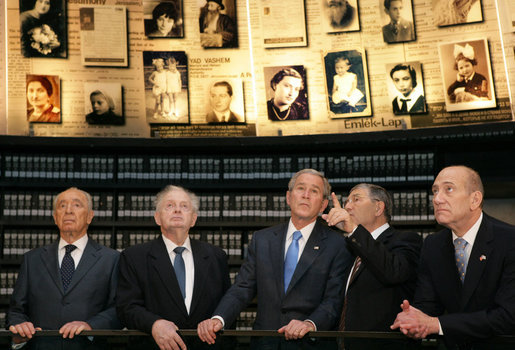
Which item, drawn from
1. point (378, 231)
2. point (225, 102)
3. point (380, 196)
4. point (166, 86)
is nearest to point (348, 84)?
point (225, 102)

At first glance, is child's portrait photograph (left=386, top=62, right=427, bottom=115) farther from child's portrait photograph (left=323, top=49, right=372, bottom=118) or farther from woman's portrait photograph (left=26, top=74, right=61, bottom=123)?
woman's portrait photograph (left=26, top=74, right=61, bottom=123)

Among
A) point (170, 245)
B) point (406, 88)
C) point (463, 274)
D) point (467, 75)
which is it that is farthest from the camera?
point (406, 88)

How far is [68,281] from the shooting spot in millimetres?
3365

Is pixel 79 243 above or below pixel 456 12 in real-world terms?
below

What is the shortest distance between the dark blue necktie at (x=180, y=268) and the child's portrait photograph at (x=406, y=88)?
10.7 feet

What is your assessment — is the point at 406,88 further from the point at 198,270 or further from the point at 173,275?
the point at 173,275

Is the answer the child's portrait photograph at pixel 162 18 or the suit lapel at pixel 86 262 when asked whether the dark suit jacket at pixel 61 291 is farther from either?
the child's portrait photograph at pixel 162 18

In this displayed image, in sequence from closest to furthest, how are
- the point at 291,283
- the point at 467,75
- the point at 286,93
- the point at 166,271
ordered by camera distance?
the point at 291,283
the point at 166,271
the point at 467,75
the point at 286,93

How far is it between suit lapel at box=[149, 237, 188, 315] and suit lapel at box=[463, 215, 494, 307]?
133 centimetres

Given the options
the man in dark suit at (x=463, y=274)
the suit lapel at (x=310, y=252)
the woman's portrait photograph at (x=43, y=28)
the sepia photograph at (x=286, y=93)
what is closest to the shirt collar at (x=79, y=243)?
the suit lapel at (x=310, y=252)

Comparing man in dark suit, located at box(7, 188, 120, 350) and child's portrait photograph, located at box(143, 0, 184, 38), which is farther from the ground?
child's portrait photograph, located at box(143, 0, 184, 38)

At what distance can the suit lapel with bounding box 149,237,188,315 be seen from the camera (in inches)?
125

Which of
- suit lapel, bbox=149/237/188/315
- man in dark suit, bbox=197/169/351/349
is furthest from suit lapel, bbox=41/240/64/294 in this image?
man in dark suit, bbox=197/169/351/349

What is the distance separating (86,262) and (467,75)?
3.91 metres
